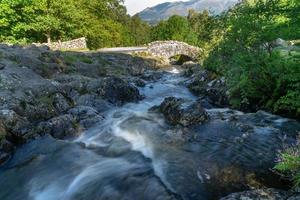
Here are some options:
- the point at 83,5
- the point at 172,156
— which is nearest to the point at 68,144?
the point at 172,156

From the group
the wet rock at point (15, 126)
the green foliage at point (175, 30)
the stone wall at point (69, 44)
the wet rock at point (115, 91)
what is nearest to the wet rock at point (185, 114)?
the wet rock at point (115, 91)

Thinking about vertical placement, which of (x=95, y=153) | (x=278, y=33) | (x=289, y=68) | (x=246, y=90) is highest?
(x=278, y=33)

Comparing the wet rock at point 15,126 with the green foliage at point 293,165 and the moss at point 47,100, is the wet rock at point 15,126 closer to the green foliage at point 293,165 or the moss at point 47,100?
the moss at point 47,100

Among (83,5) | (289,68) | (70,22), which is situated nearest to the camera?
(289,68)

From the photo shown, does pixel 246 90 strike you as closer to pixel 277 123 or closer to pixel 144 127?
pixel 277 123

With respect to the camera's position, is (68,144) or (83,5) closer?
(68,144)

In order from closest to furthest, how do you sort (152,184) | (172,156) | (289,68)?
1. (152,184)
2. (172,156)
3. (289,68)

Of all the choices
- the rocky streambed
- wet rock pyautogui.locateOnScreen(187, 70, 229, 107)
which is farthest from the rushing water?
wet rock pyautogui.locateOnScreen(187, 70, 229, 107)

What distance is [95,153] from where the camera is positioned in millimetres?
14250

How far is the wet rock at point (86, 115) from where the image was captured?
1725cm

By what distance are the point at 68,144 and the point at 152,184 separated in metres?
5.19

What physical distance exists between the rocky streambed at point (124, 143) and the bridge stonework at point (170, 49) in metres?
28.0

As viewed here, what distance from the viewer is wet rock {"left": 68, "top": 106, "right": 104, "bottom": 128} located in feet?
56.6

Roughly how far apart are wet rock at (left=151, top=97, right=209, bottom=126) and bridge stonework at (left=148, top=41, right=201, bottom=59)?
3320 centimetres
